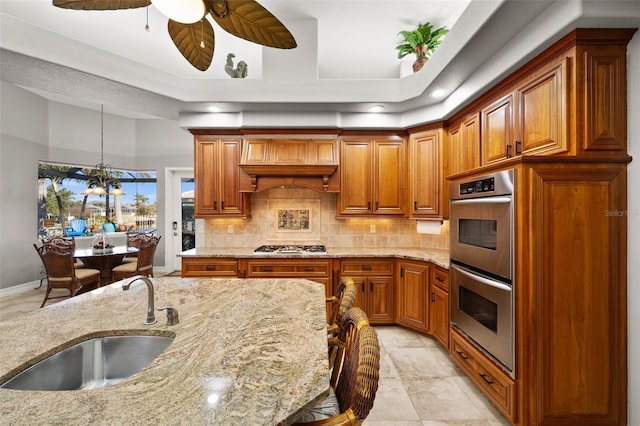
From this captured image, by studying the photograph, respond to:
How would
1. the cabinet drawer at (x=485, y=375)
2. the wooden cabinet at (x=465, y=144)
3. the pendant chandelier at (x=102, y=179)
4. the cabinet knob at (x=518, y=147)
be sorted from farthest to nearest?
the pendant chandelier at (x=102, y=179) < the wooden cabinet at (x=465, y=144) < the cabinet knob at (x=518, y=147) < the cabinet drawer at (x=485, y=375)

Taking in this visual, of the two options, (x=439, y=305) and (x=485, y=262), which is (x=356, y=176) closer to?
(x=439, y=305)

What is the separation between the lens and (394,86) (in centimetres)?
298

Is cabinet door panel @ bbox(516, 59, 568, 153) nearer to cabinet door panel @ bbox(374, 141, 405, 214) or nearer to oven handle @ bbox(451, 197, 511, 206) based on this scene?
oven handle @ bbox(451, 197, 511, 206)

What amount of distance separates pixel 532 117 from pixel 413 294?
2.00m

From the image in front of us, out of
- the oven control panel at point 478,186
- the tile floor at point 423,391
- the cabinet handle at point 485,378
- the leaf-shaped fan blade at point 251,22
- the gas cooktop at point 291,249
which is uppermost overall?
A: the leaf-shaped fan blade at point 251,22

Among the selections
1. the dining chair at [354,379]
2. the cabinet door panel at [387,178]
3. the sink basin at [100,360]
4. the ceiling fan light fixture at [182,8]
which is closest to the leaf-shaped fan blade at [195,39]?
the ceiling fan light fixture at [182,8]

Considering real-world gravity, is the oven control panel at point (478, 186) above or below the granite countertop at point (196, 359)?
above

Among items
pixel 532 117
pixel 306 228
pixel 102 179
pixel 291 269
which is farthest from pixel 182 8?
pixel 102 179

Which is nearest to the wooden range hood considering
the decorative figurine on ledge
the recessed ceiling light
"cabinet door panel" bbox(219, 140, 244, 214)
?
"cabinet door panel" bbox(219, 140, 244, 214)

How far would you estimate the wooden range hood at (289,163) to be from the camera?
337 cm

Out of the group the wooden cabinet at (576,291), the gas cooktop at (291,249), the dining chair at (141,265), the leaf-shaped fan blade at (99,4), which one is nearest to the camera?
the leaf-shaped fan blade at (99,4)

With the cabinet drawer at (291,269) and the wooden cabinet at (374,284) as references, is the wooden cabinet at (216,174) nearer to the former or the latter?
the cabinet drawer at (291,269)

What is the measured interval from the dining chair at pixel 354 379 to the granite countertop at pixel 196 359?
0.37 feet

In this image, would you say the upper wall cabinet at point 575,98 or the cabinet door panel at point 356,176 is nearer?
the upper wall cabinet at point 575,98
